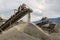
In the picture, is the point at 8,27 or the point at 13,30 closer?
the point at 13,30

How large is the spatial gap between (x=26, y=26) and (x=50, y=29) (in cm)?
687

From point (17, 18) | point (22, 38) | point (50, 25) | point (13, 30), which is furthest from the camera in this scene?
point (50, 25)

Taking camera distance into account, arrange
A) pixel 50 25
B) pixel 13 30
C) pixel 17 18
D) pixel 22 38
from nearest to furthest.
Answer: pixel 22 38
pixel 13 30
pixel 17 18
pixel 50 25

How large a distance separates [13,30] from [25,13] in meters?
1.72

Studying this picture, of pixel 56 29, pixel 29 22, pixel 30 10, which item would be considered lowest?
pixel 56 29

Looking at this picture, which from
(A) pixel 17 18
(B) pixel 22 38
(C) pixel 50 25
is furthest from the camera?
(C) pixel 50 25

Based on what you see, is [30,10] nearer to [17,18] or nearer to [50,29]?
[17,18]

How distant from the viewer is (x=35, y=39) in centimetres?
1341

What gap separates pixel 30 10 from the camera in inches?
556

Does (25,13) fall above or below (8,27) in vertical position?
above

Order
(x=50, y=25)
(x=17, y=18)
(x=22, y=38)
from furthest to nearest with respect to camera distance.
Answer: (x=50, y=25) < (x=17, y=18) < (x=22, y=38)

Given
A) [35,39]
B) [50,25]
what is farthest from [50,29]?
[35,39]

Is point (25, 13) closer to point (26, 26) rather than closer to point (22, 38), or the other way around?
point (26, 26)

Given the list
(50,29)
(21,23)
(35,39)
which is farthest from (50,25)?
(35,39)
